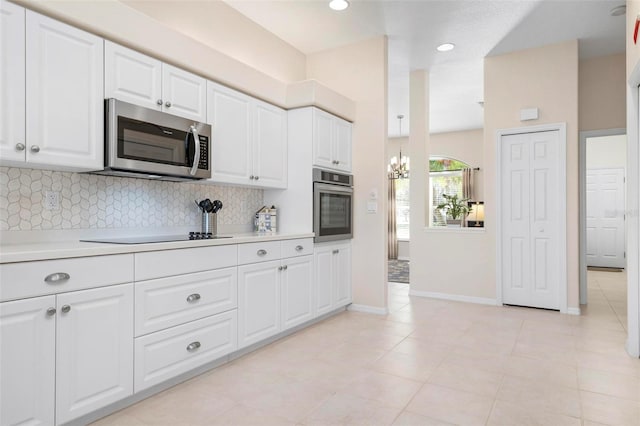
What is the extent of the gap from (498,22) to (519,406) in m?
3.51

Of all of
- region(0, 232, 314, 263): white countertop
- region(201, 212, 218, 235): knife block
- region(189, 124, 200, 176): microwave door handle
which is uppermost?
region(189, 124, 200, 176): microwave door handle

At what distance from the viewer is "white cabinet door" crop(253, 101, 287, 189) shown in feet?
11.3

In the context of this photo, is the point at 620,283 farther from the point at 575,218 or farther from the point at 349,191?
the point at 349,191

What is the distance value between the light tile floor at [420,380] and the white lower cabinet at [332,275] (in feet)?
0.73

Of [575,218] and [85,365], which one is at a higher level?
[575,218]

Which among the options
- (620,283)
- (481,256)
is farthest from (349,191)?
(620,283)

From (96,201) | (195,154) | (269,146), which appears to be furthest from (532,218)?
(96,201)

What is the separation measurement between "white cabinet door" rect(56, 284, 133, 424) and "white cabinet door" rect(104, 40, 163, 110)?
117 centimetres

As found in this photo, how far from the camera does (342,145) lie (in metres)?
4.21

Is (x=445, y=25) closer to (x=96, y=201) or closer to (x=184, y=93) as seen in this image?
(x=184, y=93)

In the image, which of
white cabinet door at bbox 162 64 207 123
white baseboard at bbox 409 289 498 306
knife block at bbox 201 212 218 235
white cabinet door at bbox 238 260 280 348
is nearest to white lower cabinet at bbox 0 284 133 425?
white cabinet door at bbox 238 260 280 348

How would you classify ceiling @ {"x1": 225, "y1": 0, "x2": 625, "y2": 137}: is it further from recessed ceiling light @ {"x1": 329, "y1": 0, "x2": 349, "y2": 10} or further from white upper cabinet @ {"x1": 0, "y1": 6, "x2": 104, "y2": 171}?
white upper cabinet @ {"x1": 0, "y1": 6, "x2": 104, "y2": 171}

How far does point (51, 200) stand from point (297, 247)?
72.7 inches

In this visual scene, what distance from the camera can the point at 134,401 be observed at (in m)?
2.17
